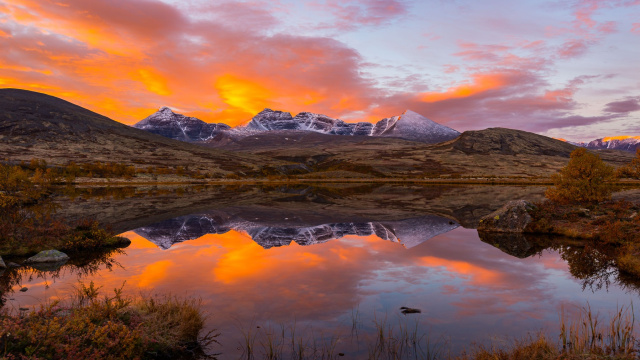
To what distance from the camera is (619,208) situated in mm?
28484

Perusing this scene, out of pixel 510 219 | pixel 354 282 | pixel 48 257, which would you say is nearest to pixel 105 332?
pixel 354 282

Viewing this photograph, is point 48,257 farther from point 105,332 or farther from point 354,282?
point 354,282

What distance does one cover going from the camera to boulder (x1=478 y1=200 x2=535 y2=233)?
2869 cm

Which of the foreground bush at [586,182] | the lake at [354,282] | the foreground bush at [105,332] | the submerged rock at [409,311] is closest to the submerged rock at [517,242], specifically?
the lake at [354,282]

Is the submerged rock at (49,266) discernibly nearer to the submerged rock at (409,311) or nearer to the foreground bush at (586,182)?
the submerged rock at (409,311)

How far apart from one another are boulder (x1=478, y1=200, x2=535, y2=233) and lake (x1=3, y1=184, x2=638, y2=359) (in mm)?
2022

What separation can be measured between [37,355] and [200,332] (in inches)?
168

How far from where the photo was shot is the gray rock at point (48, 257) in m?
19.3

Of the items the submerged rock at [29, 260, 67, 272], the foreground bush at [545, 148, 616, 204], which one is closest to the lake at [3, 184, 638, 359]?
the submerged rock at [29, 260, 67, 272]

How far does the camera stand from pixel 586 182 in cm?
3400

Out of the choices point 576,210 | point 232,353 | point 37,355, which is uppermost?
point 576,210

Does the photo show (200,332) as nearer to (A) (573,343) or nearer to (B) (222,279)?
(B) (222,279)

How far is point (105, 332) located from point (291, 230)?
21680mm

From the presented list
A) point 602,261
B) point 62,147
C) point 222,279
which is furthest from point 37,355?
point 62,147
